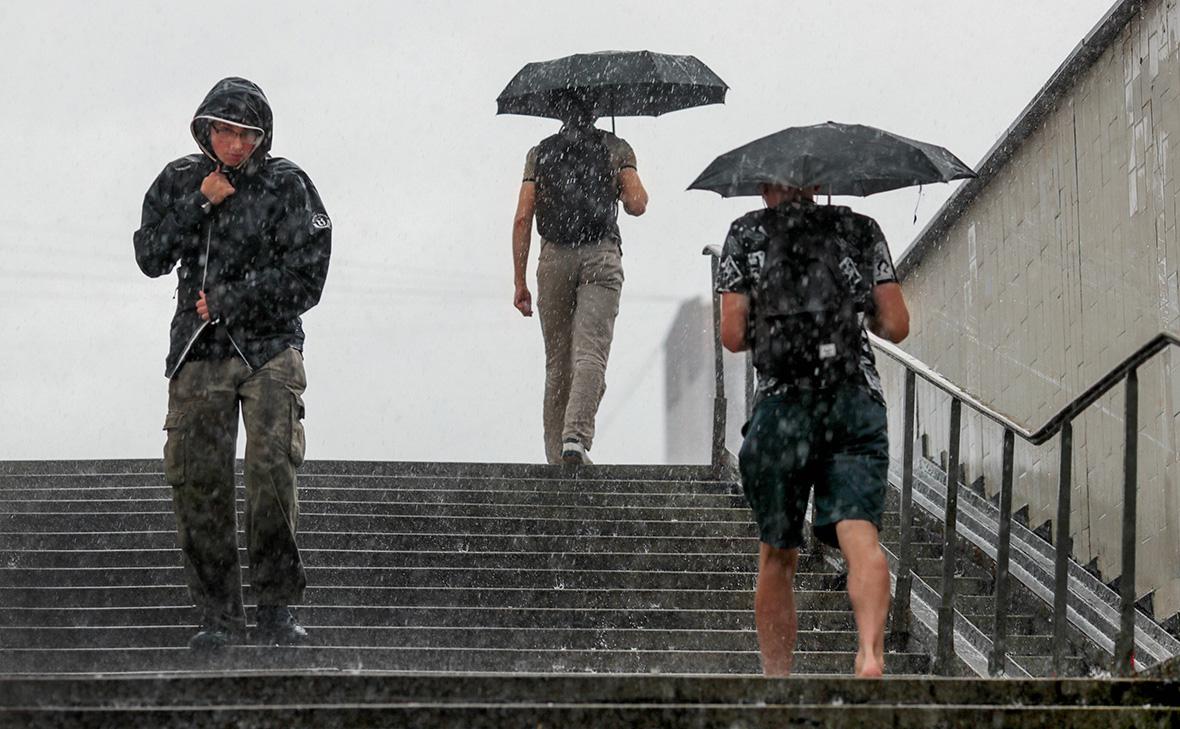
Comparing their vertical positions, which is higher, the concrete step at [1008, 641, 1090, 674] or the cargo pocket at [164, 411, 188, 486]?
the cargo pocket at [164, 411, 188, 486]

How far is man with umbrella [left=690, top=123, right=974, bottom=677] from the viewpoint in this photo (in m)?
4.80

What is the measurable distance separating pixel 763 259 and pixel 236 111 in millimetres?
1823

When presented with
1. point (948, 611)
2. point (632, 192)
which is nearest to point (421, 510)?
point (632, 192)

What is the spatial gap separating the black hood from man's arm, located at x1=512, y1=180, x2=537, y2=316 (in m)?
2.59

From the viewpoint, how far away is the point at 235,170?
5938mm

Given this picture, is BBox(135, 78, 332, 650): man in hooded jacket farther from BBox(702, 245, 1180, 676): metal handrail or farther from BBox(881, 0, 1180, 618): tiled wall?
BBox(881, 0, 1180, 618): tiled wall

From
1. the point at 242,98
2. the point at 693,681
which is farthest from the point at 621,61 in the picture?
the point at 693,681

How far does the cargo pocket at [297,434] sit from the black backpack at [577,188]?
2699mm

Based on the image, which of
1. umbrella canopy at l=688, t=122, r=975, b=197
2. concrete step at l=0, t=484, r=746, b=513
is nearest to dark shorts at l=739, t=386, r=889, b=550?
umbrella canopy at l=688, t=122, r=975, b=197

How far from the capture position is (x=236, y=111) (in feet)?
19.0

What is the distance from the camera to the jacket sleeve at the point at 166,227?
231 inches

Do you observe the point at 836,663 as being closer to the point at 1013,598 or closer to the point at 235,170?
the point at 1013,598

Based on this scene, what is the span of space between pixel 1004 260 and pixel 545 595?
4379 mm

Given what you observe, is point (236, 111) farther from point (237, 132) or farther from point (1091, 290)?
point (1091, 290)
